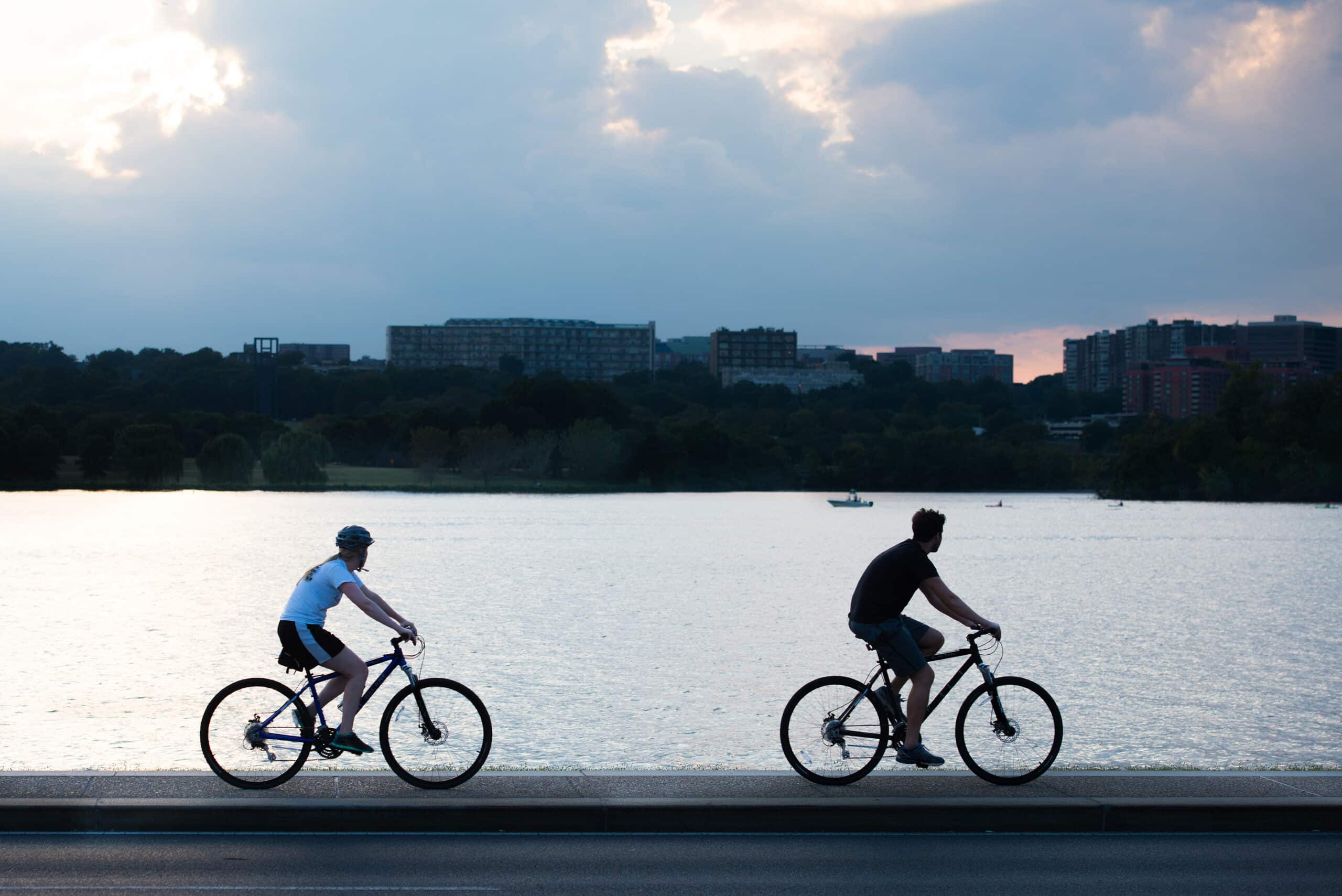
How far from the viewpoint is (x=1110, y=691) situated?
74.7 ft

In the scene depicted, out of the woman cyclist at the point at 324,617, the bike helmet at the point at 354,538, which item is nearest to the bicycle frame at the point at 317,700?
the woman cyclist at the point at 324,617

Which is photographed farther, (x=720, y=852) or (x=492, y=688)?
(x=492, y=688)

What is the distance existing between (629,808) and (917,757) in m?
2.45

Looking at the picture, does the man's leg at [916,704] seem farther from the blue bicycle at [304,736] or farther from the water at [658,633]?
the water at [658,633]

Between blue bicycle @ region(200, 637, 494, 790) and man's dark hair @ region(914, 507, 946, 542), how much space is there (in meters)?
3.46

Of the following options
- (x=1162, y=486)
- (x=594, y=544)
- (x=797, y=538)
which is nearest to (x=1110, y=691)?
(x=594, y=544)

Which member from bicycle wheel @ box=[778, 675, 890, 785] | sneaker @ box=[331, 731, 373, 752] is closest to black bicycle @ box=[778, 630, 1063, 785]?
bicycle wheel @ box=[778, 675, 890, 785]

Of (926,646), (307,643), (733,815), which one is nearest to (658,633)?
(926,646)

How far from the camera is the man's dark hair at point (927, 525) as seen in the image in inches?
400

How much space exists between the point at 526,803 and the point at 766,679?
48.6ft

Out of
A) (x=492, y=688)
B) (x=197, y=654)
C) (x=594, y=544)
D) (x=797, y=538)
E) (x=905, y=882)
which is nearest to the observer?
(x=905, y=882)

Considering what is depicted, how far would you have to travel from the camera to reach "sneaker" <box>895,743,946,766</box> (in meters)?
10.5

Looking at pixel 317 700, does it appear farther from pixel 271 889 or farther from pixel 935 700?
pixel 935 700

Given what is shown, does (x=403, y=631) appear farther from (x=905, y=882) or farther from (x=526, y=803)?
(x=905, y=882)
